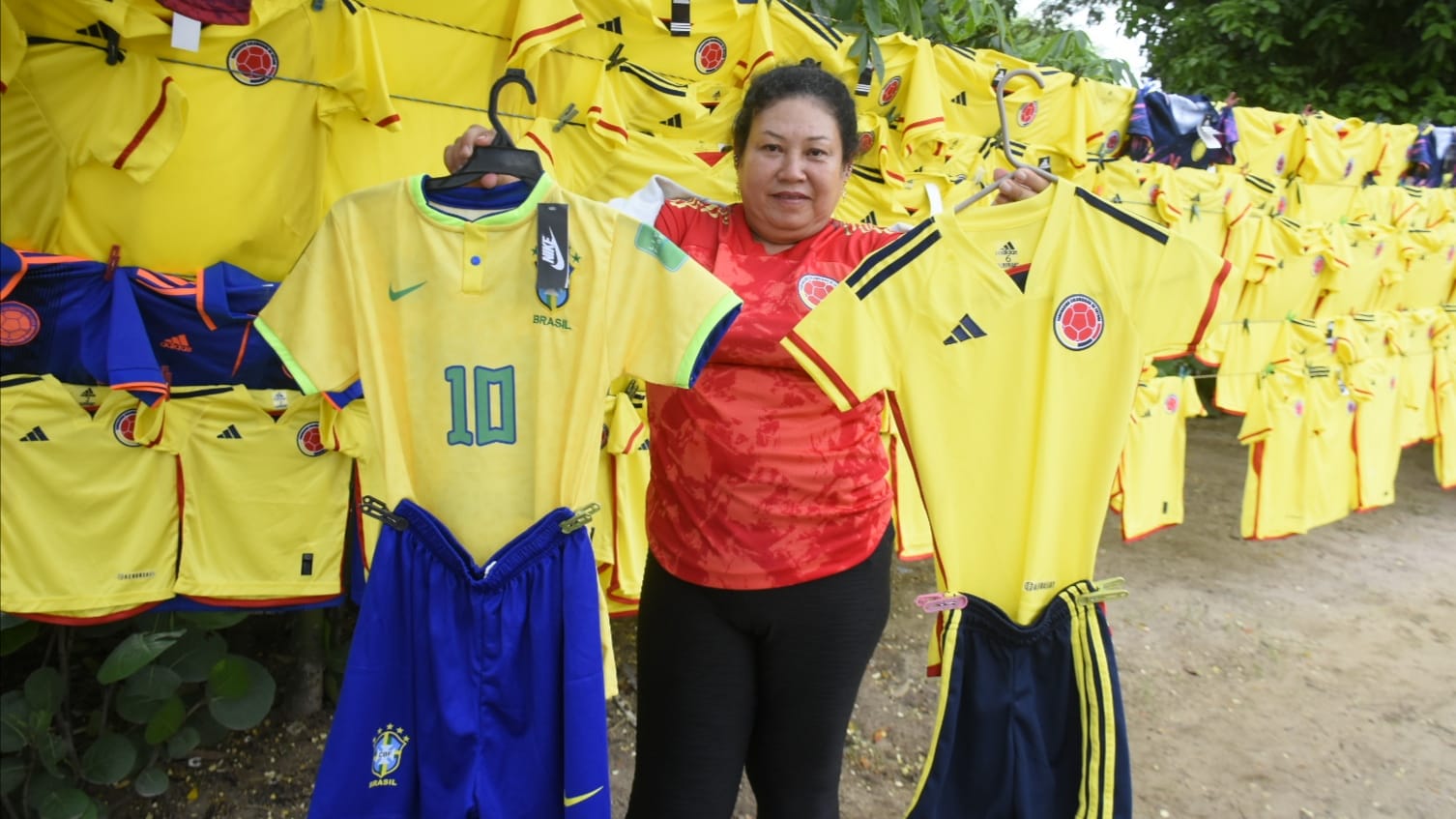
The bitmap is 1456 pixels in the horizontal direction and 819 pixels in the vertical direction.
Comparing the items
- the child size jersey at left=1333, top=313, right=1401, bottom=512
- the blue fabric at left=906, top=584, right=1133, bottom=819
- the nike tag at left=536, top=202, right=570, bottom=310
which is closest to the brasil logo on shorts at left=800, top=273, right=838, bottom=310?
the nike tag at left=536, top=202, right=570, bottom=310

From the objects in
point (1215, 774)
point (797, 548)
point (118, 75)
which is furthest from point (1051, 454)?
point (118, 75)

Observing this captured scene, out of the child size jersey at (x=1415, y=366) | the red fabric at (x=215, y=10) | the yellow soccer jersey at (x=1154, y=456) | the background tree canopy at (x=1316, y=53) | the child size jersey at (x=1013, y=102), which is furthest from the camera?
the background tree canopy at (x=1316, y=53)

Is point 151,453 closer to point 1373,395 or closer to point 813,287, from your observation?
point 813,287

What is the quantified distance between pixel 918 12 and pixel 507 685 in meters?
3.74

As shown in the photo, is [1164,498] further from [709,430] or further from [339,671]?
[339,671]

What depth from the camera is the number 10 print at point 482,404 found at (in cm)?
155

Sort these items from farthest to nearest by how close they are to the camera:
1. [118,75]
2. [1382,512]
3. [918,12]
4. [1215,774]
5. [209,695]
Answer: [1382,512] → [918,12] → [1215,774] → [209,695] → [118,75]

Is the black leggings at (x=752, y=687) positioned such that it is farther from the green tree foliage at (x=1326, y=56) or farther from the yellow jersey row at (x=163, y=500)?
the green tree foliage at (x=1326, y=56)

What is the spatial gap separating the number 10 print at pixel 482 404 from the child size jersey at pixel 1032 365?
77 centimetres

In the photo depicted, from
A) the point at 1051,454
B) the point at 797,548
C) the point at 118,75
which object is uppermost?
the point at 118,75

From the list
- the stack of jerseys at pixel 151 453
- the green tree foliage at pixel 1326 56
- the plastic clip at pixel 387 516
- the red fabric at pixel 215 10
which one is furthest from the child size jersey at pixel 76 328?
the green tree foliage at pixel 1326 56

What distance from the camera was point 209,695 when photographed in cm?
254

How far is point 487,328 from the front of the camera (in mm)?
1559

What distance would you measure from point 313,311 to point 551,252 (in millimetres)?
456
